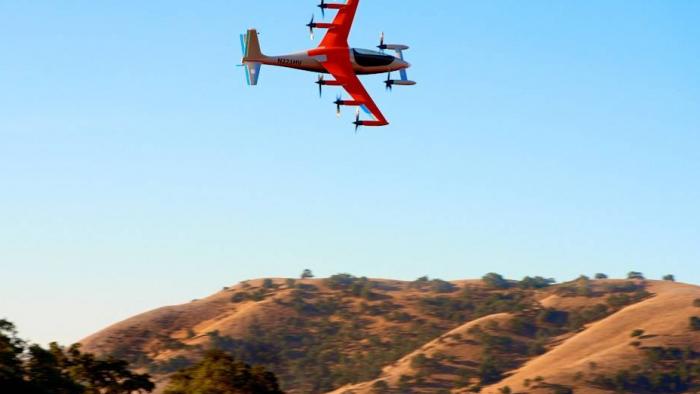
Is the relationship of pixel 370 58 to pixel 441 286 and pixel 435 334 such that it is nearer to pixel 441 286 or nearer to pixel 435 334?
pixel 435 334

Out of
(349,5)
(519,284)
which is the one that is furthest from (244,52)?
(519,284)

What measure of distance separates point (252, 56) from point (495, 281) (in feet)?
429

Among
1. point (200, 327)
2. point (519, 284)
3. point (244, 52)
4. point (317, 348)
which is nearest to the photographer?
point (244, 52)

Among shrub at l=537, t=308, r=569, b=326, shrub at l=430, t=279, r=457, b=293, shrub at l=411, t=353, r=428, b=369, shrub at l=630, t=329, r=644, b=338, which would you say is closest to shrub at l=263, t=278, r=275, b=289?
shrub at l=430, t=279, r=457, b=293

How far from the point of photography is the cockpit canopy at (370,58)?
66.3m

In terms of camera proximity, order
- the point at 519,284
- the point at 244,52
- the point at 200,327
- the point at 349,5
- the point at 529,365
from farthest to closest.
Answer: the point at 519,284
the point at 200,327
the point at 529,365
the point at 349,5
the point at 244,52

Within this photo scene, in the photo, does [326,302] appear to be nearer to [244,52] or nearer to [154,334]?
[154,334]

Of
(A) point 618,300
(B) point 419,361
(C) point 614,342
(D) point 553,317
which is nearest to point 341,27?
(B) point 419,361

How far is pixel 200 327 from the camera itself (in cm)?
16862

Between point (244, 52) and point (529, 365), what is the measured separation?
91.0 m

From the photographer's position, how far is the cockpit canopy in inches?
2611

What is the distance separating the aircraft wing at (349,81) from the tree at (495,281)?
123415 mm

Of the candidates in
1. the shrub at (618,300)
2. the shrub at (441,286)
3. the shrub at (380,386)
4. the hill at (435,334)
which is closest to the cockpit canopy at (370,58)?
the hill at (435,334)

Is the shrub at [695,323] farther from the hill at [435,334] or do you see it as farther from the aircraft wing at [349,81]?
the aircraft wing at [349,81]
